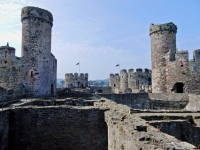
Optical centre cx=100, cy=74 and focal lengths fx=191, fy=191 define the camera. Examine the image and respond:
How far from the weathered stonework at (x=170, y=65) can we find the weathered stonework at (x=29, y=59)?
609 inches

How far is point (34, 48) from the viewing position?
19562 millimetres

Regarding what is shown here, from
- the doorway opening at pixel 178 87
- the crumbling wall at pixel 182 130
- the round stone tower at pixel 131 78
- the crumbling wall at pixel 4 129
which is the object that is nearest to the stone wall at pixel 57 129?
the crumbling wall at pixel 4 129

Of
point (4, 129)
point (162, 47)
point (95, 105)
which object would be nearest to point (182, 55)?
point (162, 47)

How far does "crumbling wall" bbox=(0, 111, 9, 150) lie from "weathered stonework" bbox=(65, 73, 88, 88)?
3720cm

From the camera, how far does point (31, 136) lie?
9211mm

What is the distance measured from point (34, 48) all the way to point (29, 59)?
4.06ft

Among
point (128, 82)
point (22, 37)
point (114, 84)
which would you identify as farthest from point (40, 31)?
point (114, 84)

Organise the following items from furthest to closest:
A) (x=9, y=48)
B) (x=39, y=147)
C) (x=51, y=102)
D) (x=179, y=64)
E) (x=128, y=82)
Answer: (x=128, y=82), (x=179, y=64), (x=9, y=48), (x=51, y=102), (x=39, y=147)

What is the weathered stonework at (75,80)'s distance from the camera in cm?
4684

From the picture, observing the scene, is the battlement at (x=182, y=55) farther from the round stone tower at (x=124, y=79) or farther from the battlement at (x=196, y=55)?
the round stone tower at (x=124, y=79)

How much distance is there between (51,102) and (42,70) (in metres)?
7.97

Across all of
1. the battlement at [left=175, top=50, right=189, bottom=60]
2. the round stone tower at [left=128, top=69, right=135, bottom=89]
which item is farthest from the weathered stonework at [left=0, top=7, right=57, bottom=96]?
the round stone tower at [left=128, top=69, right=135, bottom=89]

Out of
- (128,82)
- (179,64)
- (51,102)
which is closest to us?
(51,102)

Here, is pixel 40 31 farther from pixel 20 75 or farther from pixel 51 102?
pixel 51 102
